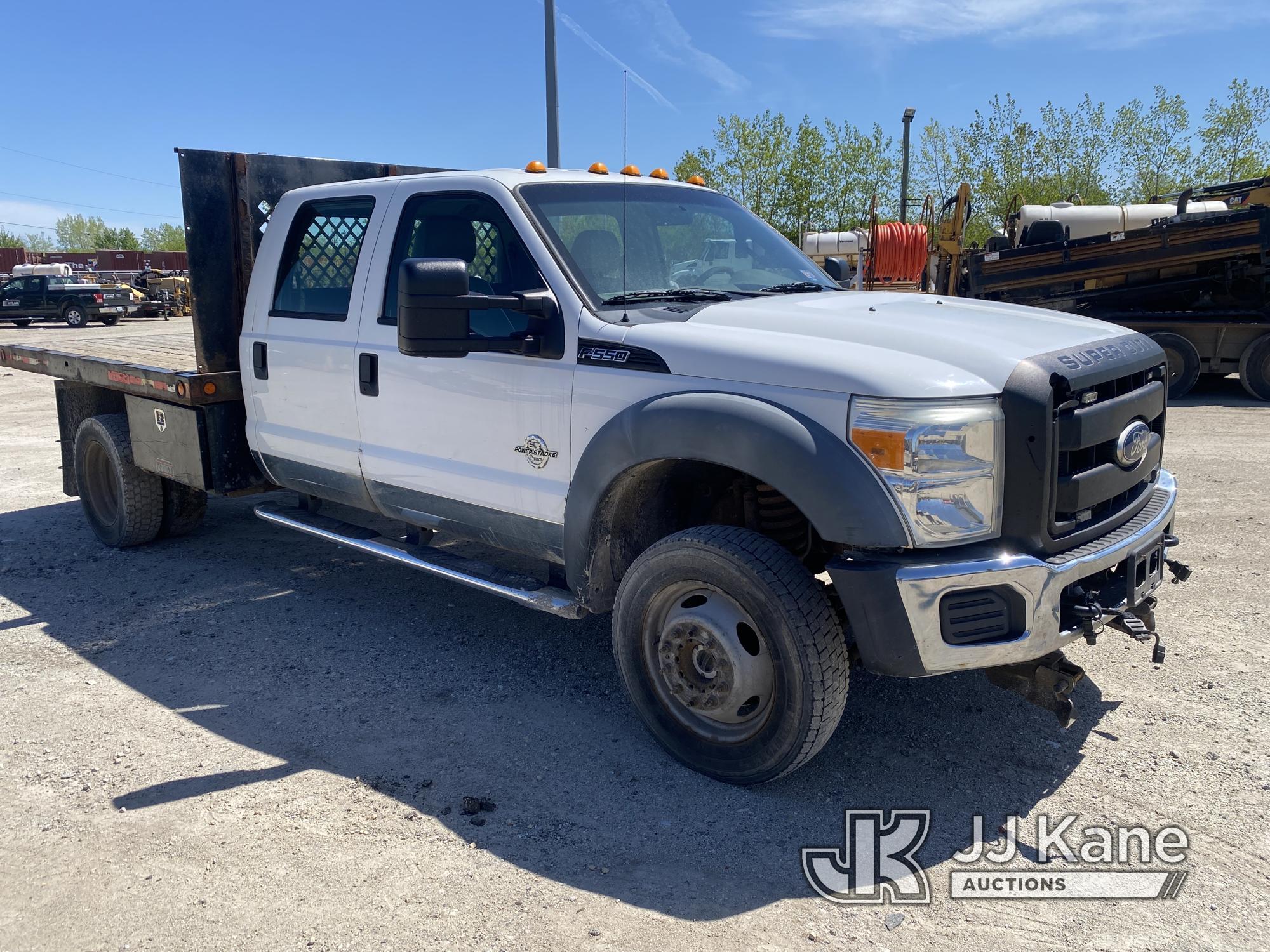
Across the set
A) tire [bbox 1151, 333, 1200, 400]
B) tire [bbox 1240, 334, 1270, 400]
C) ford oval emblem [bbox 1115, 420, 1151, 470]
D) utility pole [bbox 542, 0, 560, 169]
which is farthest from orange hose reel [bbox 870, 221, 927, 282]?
ford oval emblem [bbox 1115, 420, 1151, 470]

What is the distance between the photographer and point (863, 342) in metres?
3.21

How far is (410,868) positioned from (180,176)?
12.9ft

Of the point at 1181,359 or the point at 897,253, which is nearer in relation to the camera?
the point at 1181,359

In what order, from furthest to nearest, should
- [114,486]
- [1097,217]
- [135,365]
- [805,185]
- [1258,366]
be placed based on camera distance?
[805,185], [1097,217], [1258,366], [114,486], [135,365]

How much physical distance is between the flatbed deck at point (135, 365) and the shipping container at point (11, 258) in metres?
57.3

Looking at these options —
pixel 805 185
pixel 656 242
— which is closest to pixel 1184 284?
pixel 656 242

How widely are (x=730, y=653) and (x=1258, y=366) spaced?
11315 millimetres

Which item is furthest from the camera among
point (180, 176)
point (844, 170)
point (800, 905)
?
point (844, 170)

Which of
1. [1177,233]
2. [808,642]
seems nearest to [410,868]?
[808,642]

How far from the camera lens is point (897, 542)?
9.69 feet

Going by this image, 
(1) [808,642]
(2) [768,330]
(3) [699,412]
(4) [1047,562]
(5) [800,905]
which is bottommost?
(5) [800,905]

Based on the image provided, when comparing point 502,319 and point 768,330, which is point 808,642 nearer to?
point 768,330

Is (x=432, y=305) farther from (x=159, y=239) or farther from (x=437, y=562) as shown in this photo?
(x=159, y=239)

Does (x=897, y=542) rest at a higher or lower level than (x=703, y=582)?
higher
